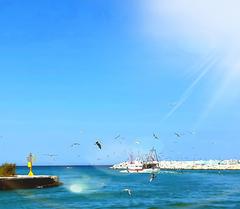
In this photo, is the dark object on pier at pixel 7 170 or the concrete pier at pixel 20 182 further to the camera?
the dark object on pier at pixel 7 170

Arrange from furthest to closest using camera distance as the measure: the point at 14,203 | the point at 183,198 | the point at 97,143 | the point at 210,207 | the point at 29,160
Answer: the point at 29,160 < the point at 183,198 < the point at 14,203 < the point at 210,207 < the point at 97,143

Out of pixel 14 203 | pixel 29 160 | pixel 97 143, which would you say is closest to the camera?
pixel 97 143

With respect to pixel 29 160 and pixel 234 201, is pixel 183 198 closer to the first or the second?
pixel 234 201

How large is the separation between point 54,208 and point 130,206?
7514 millimetres

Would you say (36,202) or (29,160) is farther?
(29,160)

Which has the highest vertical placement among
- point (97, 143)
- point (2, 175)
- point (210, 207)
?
point (2, 175)

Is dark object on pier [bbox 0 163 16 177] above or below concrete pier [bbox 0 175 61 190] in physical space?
above

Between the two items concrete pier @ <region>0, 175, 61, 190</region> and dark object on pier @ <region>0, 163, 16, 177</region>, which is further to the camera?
dark object on pier @ <region>0, 163, 16, 177</region>

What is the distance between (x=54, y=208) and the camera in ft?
183

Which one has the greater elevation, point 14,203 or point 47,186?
point 47,186

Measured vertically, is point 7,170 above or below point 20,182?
above

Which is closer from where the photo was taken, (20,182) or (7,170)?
(20,182)

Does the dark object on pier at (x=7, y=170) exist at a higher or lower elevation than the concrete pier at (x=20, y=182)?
higher

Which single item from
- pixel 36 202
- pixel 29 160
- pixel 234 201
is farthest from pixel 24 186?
pixel 234 201
